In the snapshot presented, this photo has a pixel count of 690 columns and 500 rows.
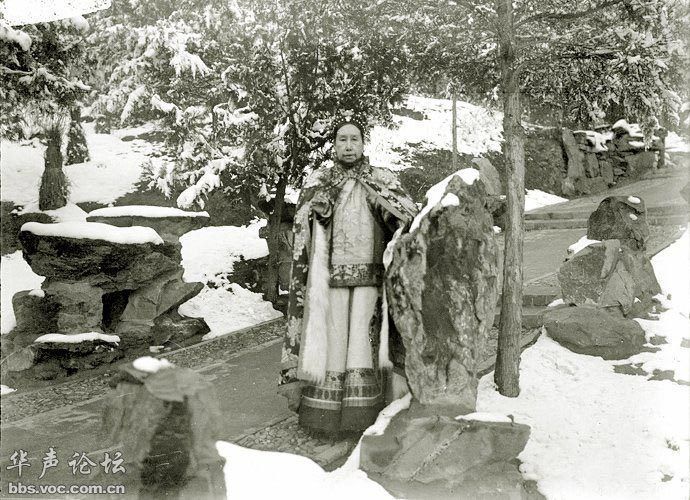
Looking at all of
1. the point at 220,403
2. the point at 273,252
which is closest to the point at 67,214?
the point at 273,252

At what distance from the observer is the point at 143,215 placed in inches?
292

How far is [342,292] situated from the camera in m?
3.98

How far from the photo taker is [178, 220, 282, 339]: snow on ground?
27.1 ft

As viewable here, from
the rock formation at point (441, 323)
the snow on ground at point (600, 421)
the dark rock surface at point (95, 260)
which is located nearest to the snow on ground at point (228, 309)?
the dark rock surface at point (95, 260)

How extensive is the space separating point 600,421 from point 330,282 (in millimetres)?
2369

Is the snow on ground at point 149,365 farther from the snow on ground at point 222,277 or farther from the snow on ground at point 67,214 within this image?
the snow on ground at point 67,214

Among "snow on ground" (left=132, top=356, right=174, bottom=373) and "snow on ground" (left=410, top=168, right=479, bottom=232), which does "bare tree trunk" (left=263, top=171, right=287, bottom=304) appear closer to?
"snow on ground" (left=410, top=168, right=479, bottom=232)

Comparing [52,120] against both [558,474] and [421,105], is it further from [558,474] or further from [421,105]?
[421,105]

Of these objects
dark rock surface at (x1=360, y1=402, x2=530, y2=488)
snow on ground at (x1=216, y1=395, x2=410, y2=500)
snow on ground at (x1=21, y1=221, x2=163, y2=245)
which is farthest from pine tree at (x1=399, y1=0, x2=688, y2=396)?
snow on ground at (x1=21, y1=221, x2=163, y2=245)

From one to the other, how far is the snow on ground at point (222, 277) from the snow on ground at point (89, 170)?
7.24 ft

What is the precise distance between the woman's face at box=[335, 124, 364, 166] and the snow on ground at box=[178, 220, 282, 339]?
Result: 4485mm

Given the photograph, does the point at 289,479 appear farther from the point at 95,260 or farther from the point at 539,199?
the point at 539,199

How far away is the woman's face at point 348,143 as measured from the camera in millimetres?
3977

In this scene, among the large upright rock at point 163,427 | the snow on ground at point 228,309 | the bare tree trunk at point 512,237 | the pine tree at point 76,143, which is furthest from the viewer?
the pine tree at point 76,143
